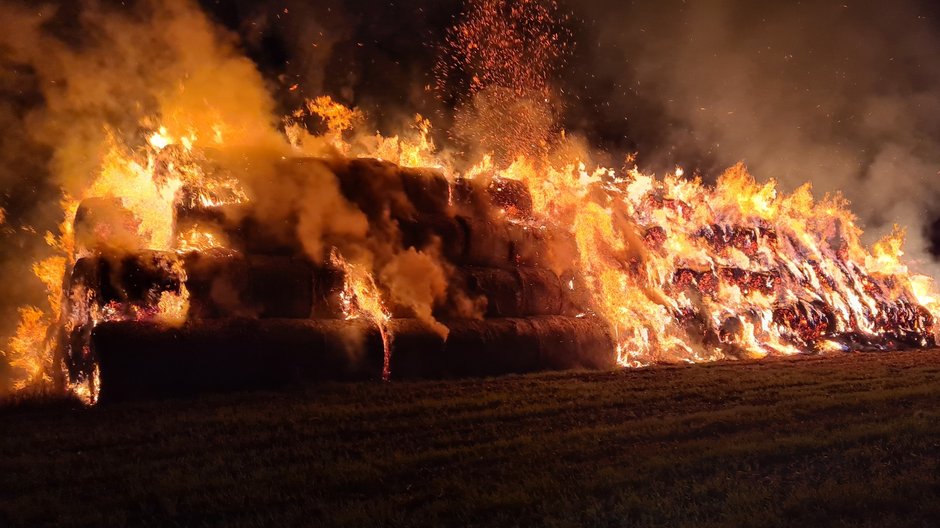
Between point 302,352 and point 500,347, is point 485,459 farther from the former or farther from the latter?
point 500,347

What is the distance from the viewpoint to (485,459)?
24.5 ft

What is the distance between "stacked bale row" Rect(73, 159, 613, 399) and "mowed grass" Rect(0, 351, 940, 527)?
926mm

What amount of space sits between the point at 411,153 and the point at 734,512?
1697 centimetres

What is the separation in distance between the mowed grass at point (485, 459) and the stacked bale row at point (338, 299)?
926 millimetres

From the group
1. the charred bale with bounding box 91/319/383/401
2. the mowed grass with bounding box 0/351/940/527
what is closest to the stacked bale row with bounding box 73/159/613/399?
the charred bale with bounding box 91/319/383/401

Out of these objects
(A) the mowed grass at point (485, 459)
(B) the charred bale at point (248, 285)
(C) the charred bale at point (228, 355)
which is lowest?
(A) the mowed grass at point (485, 459)

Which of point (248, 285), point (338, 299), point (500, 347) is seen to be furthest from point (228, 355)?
point (500, 347)

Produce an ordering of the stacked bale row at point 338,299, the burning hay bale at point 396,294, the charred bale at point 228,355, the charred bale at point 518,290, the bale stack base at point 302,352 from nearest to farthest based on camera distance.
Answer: the charred bale at point 228,355 → the bale stack base at point 302,352 → the stacked bale row at point 338,299 → the burning hay bale at point 396,294 → the charred bale at point 518,290

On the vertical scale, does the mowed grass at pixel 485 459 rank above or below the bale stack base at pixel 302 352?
below

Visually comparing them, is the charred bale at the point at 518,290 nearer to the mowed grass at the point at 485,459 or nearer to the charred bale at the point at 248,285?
the charred bale at the point at 248,285

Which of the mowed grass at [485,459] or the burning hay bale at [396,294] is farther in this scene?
the burning hay bale at [396,294]

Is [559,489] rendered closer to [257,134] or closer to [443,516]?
[443,516]

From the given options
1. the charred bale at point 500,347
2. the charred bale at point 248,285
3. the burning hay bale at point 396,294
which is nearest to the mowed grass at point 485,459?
the burning hay bale at point 396,294

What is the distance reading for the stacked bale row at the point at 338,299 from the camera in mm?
12289
